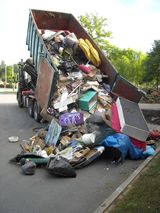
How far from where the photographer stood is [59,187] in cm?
386

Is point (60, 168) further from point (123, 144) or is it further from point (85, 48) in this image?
point (85, 48)

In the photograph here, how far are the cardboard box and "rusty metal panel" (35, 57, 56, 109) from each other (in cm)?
255

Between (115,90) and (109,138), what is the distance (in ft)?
11.4

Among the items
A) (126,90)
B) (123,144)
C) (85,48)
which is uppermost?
(85,48)

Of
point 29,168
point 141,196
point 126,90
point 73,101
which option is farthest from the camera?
point 126,90

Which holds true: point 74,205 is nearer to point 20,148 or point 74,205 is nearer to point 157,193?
point 157,193

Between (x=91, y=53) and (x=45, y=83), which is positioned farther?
(x=91, y=53)

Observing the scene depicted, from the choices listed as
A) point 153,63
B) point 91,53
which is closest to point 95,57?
point 91,53

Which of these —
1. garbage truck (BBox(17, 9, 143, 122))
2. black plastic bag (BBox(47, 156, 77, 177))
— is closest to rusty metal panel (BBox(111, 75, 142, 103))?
garbage truck (BBox(17, 9, 143, 122))

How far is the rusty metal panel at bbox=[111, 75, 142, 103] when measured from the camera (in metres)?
7.42

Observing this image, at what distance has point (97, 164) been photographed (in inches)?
198

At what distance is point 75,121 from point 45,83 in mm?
2474

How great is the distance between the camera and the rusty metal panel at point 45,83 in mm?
7578

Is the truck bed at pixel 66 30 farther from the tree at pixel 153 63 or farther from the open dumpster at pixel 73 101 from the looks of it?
the tree at pixel 153 63
